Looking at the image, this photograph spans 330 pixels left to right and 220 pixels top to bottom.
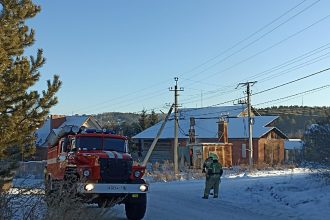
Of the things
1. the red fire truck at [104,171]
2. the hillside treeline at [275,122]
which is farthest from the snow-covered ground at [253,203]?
the hillside treeline at [275,122]

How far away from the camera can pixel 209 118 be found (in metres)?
73.5

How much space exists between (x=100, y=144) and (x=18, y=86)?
3206 millimetres

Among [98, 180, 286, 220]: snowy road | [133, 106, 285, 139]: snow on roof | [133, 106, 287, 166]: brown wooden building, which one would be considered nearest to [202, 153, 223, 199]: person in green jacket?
[98, 180, 286, 220]: snowy road

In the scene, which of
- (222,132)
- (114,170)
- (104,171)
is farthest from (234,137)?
(104,171)

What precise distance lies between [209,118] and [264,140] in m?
8.57

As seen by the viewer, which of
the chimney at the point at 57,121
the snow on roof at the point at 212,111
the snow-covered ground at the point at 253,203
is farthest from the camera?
the chimney at the point at 57,121

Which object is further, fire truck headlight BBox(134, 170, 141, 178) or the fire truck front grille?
fire truck headlight BBox(134, 170, 141, 178)

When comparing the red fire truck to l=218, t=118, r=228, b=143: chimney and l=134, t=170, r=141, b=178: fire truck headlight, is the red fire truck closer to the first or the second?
l=134, t=170, r=141, b=178: fire truck headlight

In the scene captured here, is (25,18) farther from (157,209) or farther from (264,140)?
(264,140)

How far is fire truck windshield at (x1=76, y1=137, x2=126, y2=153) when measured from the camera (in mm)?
15477

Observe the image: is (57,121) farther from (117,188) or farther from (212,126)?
(117,188)

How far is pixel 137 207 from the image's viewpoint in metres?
14.1

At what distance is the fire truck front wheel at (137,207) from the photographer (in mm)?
14030

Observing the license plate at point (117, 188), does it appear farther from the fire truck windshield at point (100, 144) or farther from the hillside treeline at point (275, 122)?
the hillside treeline at point (275, 122)
